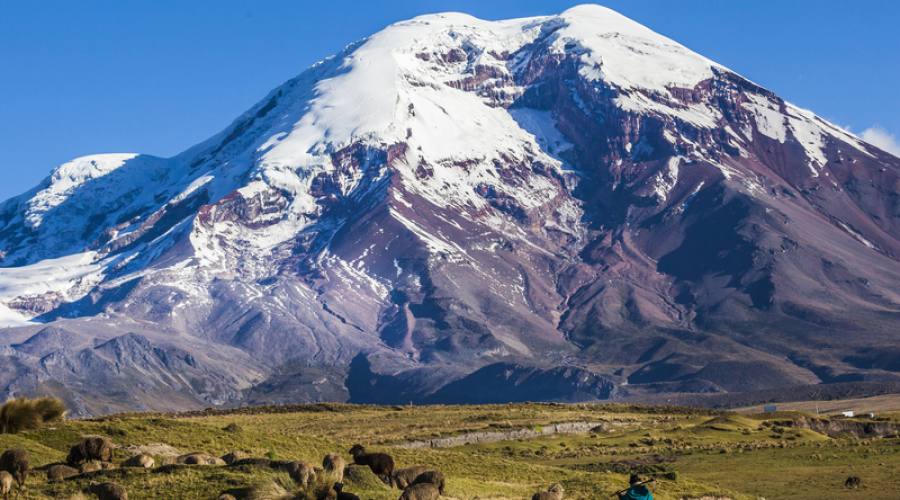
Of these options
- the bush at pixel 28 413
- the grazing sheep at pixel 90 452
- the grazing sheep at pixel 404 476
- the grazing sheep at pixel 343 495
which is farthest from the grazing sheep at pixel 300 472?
the bush at pixel 28 413

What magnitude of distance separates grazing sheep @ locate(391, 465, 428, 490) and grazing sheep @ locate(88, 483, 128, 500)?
10001mm

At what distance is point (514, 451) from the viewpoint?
84125 millimetres

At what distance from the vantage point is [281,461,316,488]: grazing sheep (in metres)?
41.9

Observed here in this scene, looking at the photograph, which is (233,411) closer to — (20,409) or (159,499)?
(20,409)

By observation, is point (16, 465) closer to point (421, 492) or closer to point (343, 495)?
point (343, 495)

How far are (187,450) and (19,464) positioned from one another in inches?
575

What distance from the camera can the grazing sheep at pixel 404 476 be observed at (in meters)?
46.5

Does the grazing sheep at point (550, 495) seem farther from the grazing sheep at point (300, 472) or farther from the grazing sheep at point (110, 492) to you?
the grazing sheep at point (110, 492)

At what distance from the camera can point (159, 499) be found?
134 ft

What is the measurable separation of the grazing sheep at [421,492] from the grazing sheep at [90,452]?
41.4 feet

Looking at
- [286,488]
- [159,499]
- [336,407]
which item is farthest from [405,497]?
[336,407]

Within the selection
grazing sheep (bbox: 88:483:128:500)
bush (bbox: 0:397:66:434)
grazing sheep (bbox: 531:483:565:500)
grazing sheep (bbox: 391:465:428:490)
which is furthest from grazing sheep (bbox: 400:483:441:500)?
bush (bbox: 0:397:66:434)

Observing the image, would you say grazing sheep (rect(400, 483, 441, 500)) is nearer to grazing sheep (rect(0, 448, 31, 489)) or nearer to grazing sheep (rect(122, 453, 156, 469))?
grazing sheep (rect(122, 453, 156, 469))

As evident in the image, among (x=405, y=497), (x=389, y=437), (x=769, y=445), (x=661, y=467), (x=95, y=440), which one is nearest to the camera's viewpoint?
(x=405, y=497)
